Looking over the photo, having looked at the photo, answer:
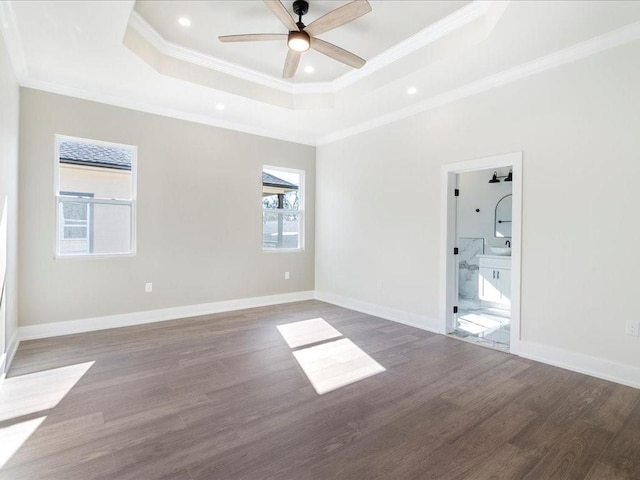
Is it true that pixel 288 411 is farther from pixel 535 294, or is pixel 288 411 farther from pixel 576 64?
pixel 576 64

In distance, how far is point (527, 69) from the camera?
3.39 metres

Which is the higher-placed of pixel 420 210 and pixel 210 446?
pixel 420 210

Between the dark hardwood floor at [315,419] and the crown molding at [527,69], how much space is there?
2.89 meters

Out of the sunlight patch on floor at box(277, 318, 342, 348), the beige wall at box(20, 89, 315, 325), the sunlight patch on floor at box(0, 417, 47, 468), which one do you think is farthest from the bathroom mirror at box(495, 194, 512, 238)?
the sunlight patch on floor at box(0, 417, 47, 468)

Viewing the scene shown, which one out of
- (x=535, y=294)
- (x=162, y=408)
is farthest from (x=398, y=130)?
(x=162, y=408)

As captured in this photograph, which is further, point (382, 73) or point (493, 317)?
point (493, 317)

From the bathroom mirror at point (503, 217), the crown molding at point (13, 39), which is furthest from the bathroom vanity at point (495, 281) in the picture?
the crown molding at point (13, 39)

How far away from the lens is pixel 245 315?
16.5 feet

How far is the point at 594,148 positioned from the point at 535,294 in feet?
4.74

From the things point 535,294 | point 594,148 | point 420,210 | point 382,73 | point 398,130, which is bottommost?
point 535,294

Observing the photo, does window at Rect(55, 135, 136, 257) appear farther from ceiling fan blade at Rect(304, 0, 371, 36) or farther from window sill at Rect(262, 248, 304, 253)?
ceiling fan blade at Rect(304, 0, 371, 36)

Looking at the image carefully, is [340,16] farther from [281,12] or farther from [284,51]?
[284,51]

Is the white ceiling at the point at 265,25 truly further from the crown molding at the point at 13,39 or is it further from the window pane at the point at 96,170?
the window pane at the point at 96,170

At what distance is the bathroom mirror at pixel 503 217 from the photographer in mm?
6121
